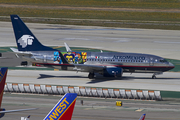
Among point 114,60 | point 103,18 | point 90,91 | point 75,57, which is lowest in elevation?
point 90,91

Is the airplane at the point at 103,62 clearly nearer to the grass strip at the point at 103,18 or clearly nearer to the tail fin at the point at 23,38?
the tail fin at the point at 23,38

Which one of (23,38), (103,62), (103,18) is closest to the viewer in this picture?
(103,62)

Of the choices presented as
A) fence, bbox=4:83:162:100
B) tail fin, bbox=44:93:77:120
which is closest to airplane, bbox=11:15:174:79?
fence, bbox=4:83:162:100

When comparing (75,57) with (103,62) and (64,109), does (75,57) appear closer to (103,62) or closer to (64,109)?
(103,62)

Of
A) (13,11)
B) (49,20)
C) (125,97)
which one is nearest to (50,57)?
(125,97)

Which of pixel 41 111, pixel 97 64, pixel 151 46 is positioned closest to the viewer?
pixel 41 111

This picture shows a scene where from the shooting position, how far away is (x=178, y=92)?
45.5m

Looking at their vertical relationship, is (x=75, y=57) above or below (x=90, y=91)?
above

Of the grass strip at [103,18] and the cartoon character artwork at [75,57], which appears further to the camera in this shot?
the grass strip at [103,18]

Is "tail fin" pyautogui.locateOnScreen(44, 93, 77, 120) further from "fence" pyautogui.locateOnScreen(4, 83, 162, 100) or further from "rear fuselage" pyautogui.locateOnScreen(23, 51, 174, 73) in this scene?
"rear fuselage" pyautogui.locateOnScreen(23, 51, 174, 73)

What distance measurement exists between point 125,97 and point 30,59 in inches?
752

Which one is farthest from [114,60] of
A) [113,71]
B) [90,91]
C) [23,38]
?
[23,38]

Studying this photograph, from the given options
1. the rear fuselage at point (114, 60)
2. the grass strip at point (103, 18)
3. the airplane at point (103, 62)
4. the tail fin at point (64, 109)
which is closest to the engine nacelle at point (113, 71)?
the airplane at point (103, 62)

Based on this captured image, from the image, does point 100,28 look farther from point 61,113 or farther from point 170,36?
point 61,113
